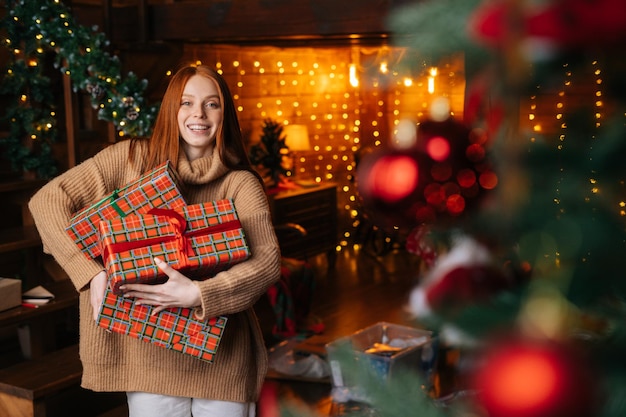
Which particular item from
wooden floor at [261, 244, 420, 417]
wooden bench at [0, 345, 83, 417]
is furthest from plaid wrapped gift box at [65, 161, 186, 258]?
wooden floor at [261, 244, 420, 417]

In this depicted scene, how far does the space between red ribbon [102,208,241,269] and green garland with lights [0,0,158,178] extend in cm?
270

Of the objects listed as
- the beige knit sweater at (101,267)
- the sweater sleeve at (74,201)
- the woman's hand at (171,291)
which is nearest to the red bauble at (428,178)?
the woman's hand at (171,291)

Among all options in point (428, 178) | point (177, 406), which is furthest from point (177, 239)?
point (428, 178)

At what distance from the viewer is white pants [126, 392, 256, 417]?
2.19m

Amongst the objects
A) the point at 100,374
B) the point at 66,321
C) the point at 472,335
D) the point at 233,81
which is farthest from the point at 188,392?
the point at 233,81

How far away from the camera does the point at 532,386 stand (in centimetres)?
45

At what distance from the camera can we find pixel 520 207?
1.82ft

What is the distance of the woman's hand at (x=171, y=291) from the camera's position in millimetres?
1962

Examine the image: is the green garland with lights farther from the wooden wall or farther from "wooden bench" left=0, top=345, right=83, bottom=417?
the wooden wall

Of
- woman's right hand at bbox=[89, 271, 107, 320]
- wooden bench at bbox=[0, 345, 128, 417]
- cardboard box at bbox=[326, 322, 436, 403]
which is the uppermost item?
woman's right hand at bbox=[89, 271, 107, 320]

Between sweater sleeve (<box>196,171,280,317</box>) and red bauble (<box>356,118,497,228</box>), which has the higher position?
red bauble (<box>356,118,497,228</box>)

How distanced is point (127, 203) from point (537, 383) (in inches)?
69.5

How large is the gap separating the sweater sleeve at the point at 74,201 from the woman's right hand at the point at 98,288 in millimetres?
15

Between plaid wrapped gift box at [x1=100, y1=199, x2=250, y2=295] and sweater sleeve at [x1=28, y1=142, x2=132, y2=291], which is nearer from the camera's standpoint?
plaid wrapped gift box at [x1=100, y1=199, x2=250, y2=295]
